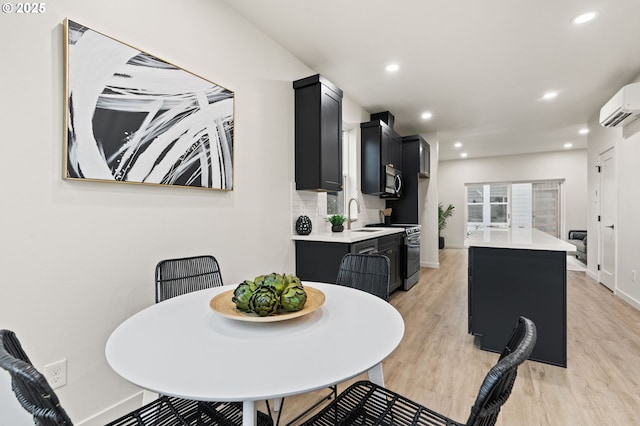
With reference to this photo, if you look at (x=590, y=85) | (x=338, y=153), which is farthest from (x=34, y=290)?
(x=590, y=85)

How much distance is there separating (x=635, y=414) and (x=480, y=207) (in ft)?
26.6

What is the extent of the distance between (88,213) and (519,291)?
9.64ft

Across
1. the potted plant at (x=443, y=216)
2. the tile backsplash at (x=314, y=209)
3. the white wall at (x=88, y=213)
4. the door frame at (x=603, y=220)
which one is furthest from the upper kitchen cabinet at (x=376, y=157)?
the potted plant at (x=443, y=216)

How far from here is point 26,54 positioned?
135 cm

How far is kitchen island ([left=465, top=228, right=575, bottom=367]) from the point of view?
229cm

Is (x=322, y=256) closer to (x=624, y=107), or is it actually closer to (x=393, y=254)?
(x=393, y=254)

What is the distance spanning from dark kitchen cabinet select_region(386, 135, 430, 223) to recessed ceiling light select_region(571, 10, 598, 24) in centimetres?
290

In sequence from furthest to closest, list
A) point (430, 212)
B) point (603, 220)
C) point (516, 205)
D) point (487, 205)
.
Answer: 1. point (487, 205)
2. point (516, 205)
3. point (430, 212)
4. point (603, 220)

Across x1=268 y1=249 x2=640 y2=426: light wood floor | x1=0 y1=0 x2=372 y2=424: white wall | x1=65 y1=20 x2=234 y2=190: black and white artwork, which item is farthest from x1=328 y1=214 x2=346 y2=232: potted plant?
x1=65 y1=20 x2=234 y2=190: black and white artwork

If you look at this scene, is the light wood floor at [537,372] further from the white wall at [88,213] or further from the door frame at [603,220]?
the white wall at [88,213]

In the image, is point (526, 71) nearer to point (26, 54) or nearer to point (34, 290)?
point (26, 54)

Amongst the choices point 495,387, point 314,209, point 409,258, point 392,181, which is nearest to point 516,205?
point 392,181

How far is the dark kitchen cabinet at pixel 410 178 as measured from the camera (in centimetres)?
543

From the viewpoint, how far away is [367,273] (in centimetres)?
178
